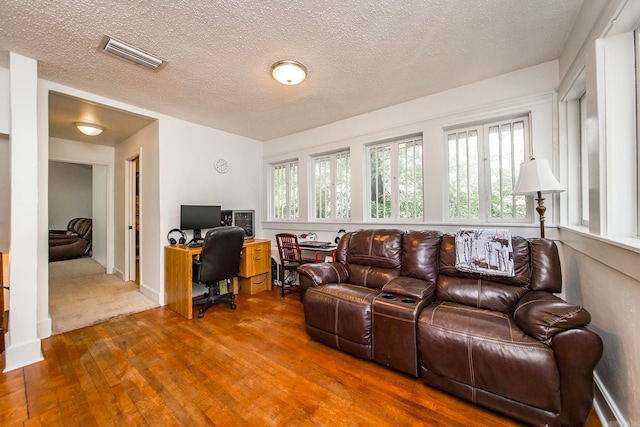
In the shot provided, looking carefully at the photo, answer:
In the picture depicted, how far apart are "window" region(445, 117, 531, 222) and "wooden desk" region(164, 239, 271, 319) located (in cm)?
269

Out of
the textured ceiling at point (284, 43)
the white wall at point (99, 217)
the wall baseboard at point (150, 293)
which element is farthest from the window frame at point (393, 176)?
the white wall at point (99, 217)

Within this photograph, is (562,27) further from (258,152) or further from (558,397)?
(258,152)

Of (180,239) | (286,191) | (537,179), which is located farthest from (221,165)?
(537,179)

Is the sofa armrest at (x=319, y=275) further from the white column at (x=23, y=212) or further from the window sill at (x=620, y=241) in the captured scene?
the white column at (x=23, y=212)

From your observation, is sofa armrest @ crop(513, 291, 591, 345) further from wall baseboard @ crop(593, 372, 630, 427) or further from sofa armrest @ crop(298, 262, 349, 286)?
sofa armrest @ crop(298, 262, 349, 286)

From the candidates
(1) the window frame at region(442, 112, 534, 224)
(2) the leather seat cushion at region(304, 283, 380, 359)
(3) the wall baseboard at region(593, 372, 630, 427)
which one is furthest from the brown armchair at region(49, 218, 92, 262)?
(3) the wall baseboard at region(593, 372, 630, 427)

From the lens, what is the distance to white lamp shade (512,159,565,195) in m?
1.94

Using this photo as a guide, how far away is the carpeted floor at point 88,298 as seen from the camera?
2.88 meters

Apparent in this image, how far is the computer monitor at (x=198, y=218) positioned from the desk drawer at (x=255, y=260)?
2.11 ft

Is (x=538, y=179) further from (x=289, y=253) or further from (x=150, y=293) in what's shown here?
(x=150, y=293)

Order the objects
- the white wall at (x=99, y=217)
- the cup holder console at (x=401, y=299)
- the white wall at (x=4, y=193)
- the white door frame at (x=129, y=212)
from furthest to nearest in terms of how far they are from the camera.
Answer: the white wall at (x=99, y=217) < the white door frame at (x=129, y=212) < the white wall at (x=4, y=193) < the cup holder console at (x=401, y=299)

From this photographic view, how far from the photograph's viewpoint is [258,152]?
4742 mm

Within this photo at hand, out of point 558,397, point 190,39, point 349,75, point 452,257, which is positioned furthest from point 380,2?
point 558,397

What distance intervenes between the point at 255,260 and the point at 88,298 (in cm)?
235
